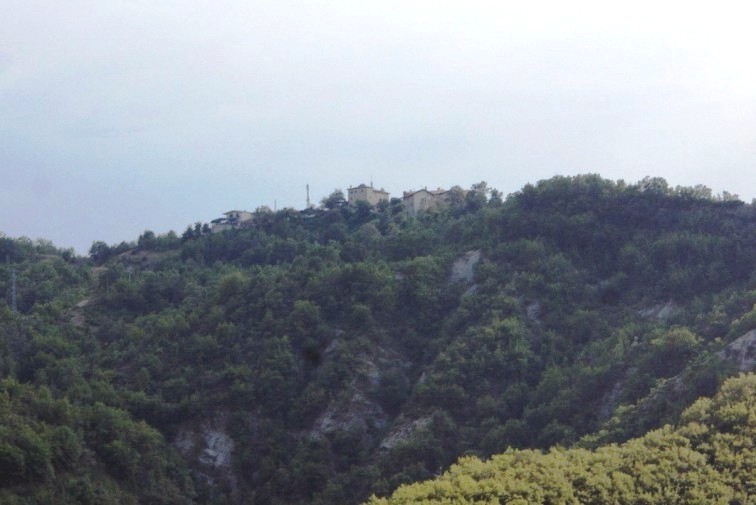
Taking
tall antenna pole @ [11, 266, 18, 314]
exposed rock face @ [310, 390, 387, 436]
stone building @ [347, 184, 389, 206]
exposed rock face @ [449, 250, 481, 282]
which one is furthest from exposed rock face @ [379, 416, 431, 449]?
stone building @ [347, 184, 389, 206]

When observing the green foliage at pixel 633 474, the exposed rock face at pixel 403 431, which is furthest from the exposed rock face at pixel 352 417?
the green foliage at pixel 633 474

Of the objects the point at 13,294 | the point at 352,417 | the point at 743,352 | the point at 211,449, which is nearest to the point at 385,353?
the point at 352,417

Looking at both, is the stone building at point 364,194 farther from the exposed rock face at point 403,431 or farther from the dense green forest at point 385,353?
the exposed rock face at point 403,431

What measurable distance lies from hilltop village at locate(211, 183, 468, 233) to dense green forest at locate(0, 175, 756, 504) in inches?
567

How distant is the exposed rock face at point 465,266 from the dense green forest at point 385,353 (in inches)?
4.5

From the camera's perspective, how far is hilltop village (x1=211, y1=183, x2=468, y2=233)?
71.7m

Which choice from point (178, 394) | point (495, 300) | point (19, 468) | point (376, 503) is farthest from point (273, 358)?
point (376, 503)

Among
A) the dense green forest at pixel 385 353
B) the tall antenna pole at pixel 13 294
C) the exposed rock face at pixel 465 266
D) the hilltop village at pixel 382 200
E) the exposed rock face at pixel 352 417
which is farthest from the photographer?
the hilltop village at pixel 382 200

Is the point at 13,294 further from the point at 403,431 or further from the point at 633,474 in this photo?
the point at 633,474

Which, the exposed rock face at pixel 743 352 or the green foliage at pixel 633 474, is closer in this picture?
the green foliage at pixel 633 474

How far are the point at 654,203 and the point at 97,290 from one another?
3013 centimetres

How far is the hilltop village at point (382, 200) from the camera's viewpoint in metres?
71.7

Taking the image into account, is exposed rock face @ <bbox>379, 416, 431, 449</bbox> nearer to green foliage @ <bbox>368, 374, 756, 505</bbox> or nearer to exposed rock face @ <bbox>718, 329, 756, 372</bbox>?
exposed rock face @ <bbox>718, 329, 756, 372</bbox>

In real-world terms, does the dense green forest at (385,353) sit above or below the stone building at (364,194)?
below
